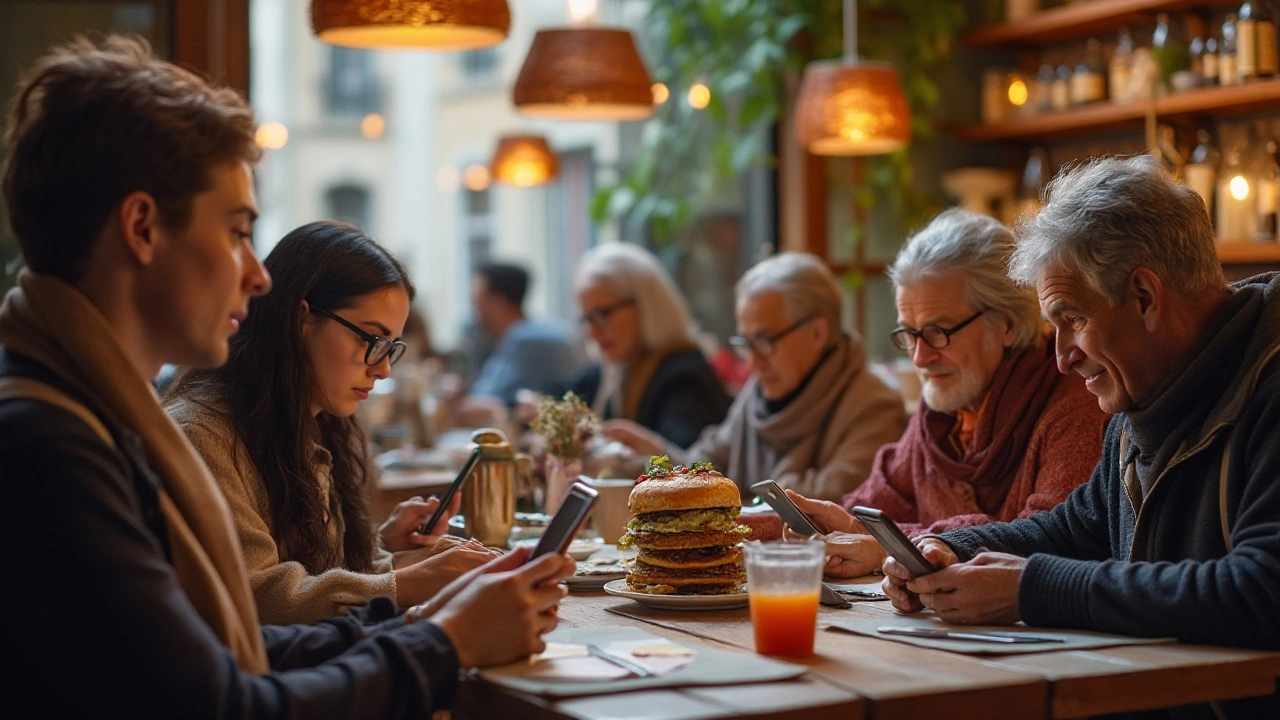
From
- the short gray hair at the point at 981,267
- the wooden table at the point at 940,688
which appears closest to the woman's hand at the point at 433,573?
the wooden table at the point at 940,688

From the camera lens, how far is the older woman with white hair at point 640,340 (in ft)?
15.1

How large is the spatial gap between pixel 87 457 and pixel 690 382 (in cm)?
330

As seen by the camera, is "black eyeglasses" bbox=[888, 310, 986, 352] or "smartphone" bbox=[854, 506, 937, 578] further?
"black eyeglasses" bbox=[888, 310, 986, 352]

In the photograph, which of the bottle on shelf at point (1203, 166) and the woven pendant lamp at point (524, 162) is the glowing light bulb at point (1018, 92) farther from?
the woven pendant lamp at point (524, 162)

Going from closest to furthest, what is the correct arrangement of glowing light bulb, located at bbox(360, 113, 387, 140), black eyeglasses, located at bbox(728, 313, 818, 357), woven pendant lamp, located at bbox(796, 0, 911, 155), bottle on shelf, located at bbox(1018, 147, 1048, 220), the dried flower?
the dried flower, black eyeglasses, located at bbox(728, 313, 818, 357), woven pendant lamp, located at bbox(796, 0, 911, 155), bottle on shelf, located at bbox(1018, 147, 1048, 220), glowing light bulb, located at bbox(360, 113, 387, 140)

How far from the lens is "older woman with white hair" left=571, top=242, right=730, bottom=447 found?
4.59 meters

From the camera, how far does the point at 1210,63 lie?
4520 millimetres

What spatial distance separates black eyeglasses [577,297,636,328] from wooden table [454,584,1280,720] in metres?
3.07

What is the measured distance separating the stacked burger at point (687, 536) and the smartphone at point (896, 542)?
0.23m

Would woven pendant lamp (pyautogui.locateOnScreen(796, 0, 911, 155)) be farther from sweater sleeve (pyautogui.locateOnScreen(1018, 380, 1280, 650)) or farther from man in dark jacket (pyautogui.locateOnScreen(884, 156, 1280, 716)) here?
sweater sleeve (pyautogui.locateOnScreen(1018, 380, 1280, 650))

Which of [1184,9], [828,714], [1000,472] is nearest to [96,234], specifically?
[828,714]

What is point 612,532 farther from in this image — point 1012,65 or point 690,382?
point 1012,65

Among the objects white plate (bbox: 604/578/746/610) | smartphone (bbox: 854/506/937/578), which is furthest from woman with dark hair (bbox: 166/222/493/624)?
smartphone (bbox: 854/506/937/578)

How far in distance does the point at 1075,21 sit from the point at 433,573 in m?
3.95
